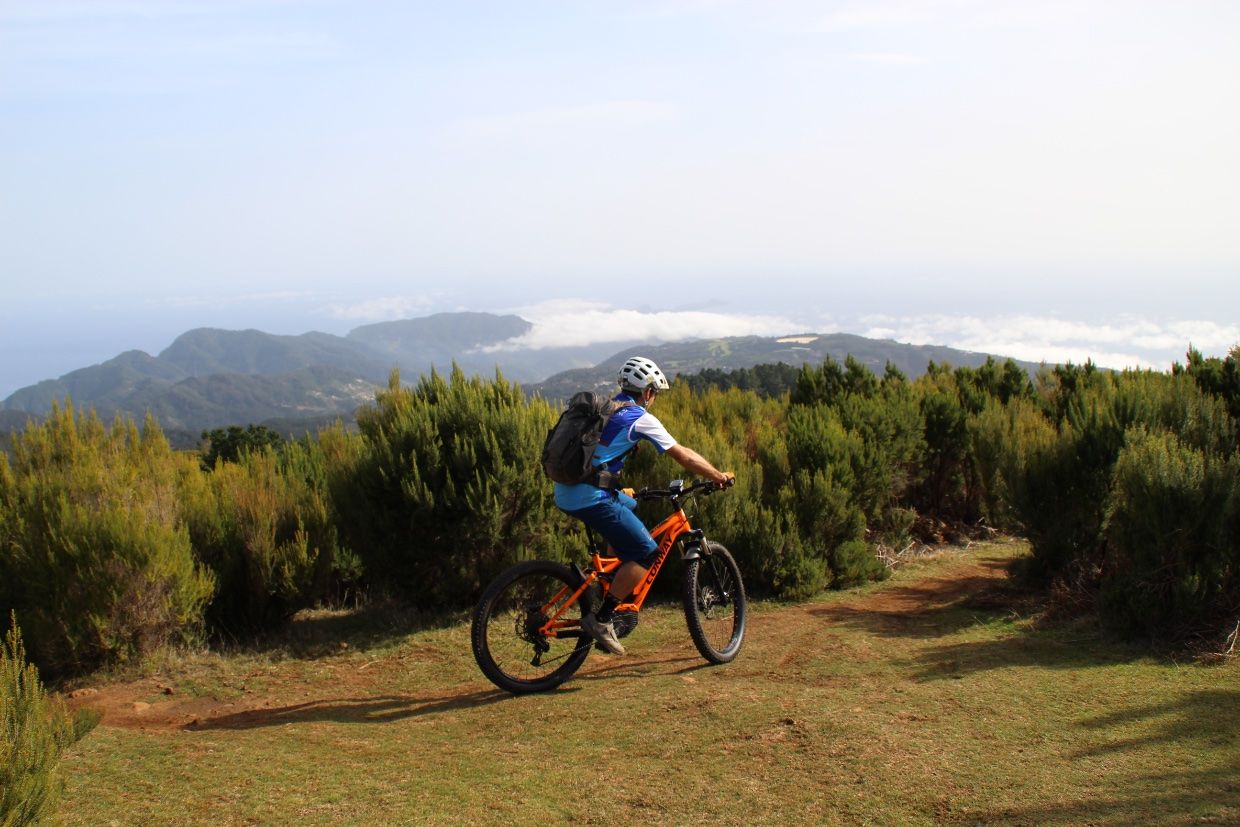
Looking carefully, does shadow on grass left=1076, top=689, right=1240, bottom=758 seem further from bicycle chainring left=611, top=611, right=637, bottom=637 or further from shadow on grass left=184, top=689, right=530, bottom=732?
shadow on grass left=184, top=689, right=530, bottom=732

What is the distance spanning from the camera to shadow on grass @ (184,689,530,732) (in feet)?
18.6

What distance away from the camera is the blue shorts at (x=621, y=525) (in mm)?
5906

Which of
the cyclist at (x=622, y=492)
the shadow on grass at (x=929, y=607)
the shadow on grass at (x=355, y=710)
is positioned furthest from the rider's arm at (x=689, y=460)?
the shadow on grass at (x=929, y=607)

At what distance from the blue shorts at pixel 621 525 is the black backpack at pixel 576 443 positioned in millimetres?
219

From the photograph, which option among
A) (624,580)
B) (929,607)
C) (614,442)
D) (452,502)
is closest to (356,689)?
(452,502)

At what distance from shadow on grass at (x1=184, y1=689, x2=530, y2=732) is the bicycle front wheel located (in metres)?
1.35

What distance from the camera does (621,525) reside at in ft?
19.5

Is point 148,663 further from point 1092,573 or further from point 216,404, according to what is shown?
point 216,404

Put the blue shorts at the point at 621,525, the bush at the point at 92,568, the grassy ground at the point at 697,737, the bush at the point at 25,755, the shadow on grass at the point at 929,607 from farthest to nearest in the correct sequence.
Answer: the shadow on grass at the point at 929,607
the bush at the point at 92,568
the blue shorts at the point at 621,525
the grassy ground at the point at 697,737
the bush at the point at 25,755

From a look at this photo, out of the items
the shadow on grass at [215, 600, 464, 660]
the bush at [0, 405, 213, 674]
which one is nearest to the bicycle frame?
the shadow on grass at [215, 600, 464, 660]

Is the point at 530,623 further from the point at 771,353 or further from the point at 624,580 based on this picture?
the point at 771,353

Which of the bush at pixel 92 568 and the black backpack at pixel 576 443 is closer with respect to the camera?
the black backpack at pixel 576 443

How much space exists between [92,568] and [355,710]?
2.27 metres

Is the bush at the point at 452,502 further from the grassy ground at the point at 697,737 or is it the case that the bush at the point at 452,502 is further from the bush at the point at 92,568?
the bush at the point at 92,568
